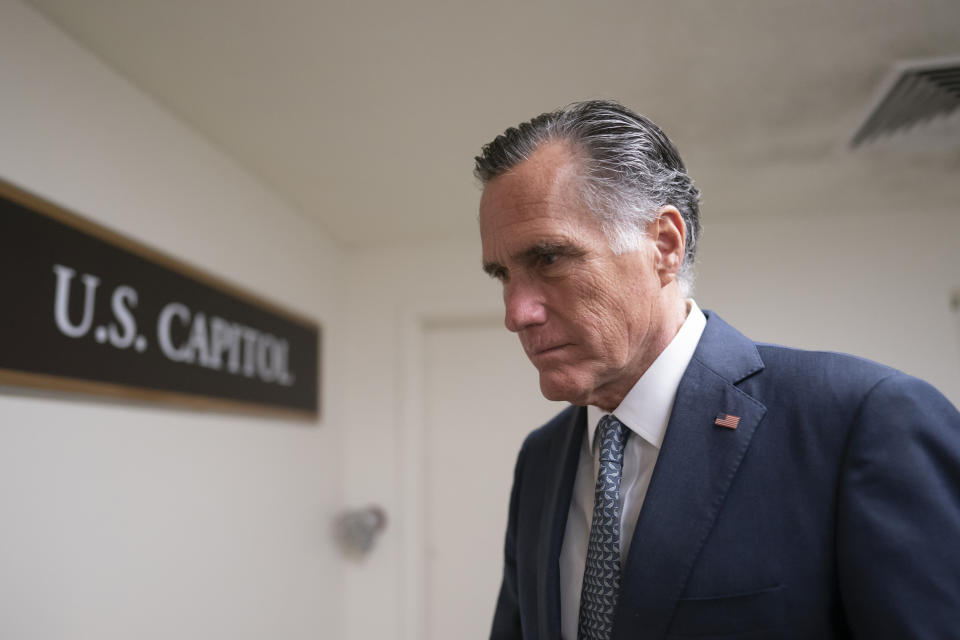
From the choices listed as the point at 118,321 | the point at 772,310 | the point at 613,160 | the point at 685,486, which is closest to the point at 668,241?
the point at 613,160

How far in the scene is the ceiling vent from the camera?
268 cm

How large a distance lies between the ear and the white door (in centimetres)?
313

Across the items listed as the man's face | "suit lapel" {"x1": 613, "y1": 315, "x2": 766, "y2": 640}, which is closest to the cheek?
the man's face

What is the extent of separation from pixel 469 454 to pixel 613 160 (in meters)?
3.46

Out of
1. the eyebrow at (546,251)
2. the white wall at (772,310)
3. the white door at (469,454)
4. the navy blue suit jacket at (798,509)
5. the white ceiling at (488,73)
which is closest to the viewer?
the navy blue suit jacket at (798,509)

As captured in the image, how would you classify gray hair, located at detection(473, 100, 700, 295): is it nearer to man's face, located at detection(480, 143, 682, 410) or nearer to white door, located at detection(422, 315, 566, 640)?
man's face, located at detection(480, 143, 682, 410)

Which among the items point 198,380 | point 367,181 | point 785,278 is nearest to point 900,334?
point 785,278

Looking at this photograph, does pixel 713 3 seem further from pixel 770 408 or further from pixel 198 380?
pixel 198 380

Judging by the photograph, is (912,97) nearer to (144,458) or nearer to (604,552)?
(604,552)

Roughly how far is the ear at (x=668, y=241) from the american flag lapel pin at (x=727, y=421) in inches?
9.7

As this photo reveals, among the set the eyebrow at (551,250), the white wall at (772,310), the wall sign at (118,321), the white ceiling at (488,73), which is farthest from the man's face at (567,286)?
the white wall at (772,310)

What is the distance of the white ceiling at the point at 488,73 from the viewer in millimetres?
2342

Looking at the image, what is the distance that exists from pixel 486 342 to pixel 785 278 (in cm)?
177

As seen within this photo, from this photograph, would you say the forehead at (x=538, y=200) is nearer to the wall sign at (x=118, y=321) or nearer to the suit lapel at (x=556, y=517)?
the suit lapel at (x=556, y=517)
